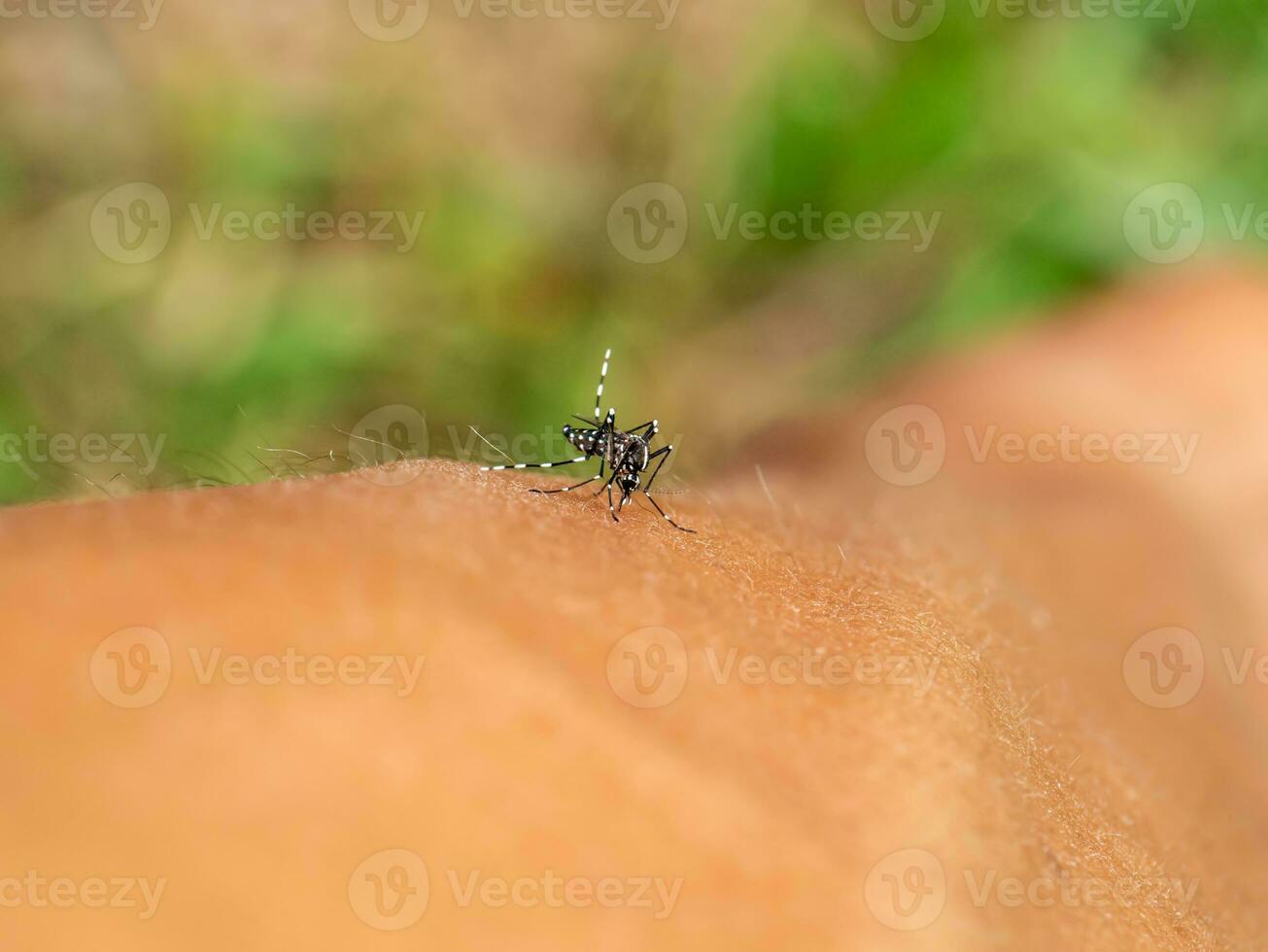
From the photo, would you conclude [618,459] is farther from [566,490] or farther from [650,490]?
[566,490]

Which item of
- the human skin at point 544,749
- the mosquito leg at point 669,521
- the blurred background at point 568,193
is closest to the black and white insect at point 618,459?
the mosquito leg at point 669,521

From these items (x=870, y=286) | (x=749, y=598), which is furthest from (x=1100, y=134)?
(x=749, y=598)

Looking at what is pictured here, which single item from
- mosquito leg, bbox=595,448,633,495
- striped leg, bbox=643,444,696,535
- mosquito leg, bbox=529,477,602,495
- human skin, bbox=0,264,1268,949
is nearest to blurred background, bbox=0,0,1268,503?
striped leg, bbox=643,444,696,535

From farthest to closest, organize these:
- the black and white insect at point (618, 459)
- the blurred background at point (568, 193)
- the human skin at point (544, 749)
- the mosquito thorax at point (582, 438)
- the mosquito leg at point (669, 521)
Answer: the blurred background at point (568, 193) → the mosquito thorax at point (582, 438) → the black and white insect at point (618, 459) → the mosquito leg at point (669, 521) → the human skin at point (544, 749)

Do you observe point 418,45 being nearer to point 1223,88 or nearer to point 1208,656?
point 1223,88

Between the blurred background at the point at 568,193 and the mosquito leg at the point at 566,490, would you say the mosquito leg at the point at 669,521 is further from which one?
the blurred background at the point at 568,193

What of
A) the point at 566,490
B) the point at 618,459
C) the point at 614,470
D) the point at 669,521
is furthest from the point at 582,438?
the point at 669,521
